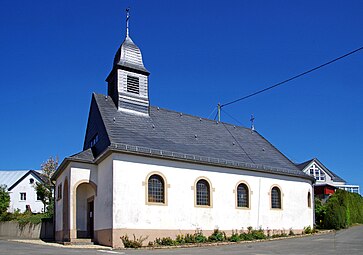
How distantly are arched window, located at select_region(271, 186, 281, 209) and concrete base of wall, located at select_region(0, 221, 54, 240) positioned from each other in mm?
15667

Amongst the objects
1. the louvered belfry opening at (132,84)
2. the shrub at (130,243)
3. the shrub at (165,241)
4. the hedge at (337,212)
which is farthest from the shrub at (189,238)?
the hedge at (337,212)

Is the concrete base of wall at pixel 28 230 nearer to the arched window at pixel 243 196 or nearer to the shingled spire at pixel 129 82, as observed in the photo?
the shingled spire at pixel 129 82

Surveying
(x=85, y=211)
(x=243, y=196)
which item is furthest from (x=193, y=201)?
(x=85, y=211)

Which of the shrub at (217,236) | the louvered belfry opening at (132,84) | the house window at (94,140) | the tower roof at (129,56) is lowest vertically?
the shrub at (217,236)

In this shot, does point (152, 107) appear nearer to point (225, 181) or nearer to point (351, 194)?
point (225, 181)

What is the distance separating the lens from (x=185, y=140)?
2878 cm

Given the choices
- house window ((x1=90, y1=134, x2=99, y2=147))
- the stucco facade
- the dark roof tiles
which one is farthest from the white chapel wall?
house window ((x1=90, y1=134, x2=99, y2=147))

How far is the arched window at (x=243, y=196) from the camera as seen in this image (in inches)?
1138

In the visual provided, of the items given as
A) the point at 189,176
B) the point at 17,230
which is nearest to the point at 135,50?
the point at 189,176

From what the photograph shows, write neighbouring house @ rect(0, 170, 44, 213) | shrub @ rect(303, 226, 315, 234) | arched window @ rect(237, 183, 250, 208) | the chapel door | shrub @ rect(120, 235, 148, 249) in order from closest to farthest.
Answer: shrub @ rect(120, 235, 148, 249) < the chapel door < arched window @ rect(237, 183, 250, 208) < shrub @ rect(303, 226, 315, 234) < neighbouring house @ rect(0, 170, 44, 213)

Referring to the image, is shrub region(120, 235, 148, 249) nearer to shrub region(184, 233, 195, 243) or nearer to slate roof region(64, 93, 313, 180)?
shrub region(184, 233, 195, 243)

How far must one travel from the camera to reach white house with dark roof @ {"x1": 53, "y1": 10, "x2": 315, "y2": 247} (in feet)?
78.3

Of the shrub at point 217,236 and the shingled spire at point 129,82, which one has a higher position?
the shingled spire at point 129,82

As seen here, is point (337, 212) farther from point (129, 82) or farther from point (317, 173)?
point (317, 173)
